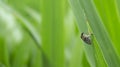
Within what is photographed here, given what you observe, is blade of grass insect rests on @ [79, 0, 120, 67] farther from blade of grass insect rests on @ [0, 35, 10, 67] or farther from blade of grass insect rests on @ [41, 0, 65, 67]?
blade of grass insect rests on @ [0, 35, 10, 67]

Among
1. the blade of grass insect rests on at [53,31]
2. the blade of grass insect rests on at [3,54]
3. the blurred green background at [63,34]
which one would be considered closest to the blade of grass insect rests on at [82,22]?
the blurred green background at [63,34]

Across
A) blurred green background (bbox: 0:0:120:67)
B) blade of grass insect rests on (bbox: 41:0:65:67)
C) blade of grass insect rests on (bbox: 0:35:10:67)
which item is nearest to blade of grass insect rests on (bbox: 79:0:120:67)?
blurred green background (bbox: 0:0:120:67)

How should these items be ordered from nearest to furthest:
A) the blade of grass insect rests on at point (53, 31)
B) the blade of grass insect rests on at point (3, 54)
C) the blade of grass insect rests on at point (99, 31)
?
the blade of grass insect rests on at point (99, 31), the blade of grass insect rests on at point (53, 31), the blade of grass insect rests on at point (3, 54)

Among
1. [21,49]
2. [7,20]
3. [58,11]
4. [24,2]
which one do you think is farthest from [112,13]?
[24,2]

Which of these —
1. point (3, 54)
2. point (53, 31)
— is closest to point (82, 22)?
point (53, 31)

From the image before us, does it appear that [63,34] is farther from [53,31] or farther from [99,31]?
[99,31]

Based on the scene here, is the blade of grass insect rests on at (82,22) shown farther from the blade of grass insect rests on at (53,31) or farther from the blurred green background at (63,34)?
the blade of grass insect rests on at (53,31)

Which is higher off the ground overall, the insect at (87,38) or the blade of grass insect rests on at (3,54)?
the blade of grass insect rests on at (3,54)
